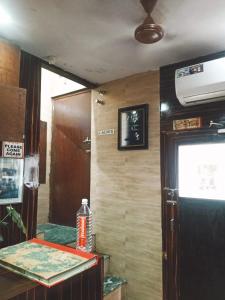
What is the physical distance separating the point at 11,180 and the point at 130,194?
46.0 inches

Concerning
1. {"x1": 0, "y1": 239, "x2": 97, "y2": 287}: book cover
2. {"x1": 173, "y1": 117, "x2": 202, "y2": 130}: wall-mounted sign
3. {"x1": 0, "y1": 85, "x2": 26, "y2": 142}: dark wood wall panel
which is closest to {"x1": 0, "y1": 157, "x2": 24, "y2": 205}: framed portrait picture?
{"x1": 0, "y1": 85, "x2": 26, "y2": 142}: dark wood wall panel

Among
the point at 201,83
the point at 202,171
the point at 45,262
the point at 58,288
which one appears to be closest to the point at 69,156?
the point at 202,171

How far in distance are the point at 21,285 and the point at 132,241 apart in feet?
5.93

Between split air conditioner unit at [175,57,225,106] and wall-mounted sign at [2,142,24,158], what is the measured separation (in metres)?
1.40

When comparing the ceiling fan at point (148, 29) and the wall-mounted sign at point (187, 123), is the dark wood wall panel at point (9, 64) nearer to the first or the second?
the ceiling fan at point (148, 29)

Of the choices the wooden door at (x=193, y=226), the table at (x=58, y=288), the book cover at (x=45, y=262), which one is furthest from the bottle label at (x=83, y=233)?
the wooden door at (x=193, y=226)

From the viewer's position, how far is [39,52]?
85.1 inches

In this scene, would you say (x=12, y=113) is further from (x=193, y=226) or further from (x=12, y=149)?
(x=193, y=226)

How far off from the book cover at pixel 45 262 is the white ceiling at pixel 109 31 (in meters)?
1.40

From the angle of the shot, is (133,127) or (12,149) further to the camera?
(133,127)

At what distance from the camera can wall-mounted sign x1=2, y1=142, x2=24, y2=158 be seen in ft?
6.28

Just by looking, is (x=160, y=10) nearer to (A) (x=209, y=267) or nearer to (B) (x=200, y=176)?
(B) (x=200, y=176)

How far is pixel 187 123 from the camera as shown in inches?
87.9

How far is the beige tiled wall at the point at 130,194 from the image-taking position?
2.38 metres
